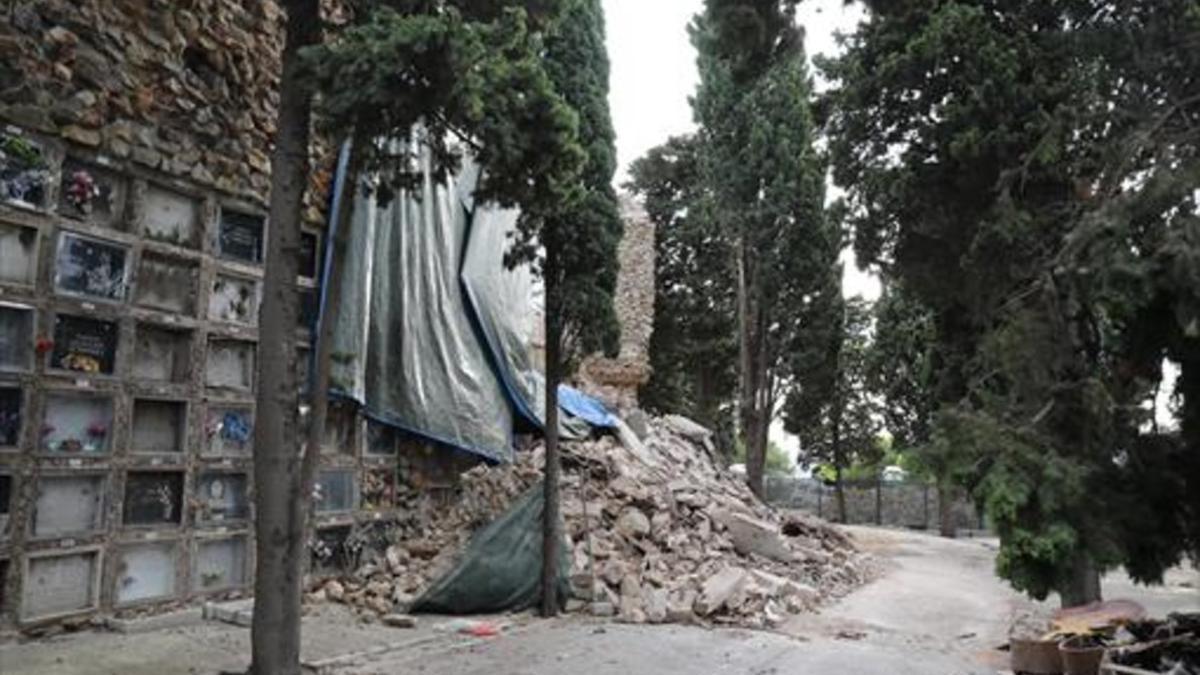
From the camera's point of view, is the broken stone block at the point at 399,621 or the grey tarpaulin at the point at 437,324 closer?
the broken stone block at the point at 399,621

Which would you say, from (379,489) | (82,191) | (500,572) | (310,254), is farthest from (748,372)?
(82,191)

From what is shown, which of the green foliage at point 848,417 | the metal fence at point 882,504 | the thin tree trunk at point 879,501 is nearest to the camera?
the green foliage at point 848,417

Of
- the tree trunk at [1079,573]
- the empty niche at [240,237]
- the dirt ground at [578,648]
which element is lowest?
the dirt ground at [578,648]

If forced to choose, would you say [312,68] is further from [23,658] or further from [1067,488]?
[1067,488]

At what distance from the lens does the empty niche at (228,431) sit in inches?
354

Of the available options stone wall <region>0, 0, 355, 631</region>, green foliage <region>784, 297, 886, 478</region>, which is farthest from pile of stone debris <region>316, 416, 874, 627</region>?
green foliage <region>784, 297, 886, 478</region>

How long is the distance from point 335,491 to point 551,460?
7.38 ft

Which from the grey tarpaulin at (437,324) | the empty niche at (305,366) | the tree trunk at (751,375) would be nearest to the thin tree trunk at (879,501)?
the tree trunk at (751,375)

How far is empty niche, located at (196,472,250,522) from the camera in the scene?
8.88m

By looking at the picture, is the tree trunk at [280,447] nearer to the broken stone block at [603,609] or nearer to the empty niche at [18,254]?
the empty niche at [18,254]

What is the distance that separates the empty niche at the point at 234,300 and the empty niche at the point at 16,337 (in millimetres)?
1764

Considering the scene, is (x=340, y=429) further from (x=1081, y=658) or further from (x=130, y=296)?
(x=1081, y=658)

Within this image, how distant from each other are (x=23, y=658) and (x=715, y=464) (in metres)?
12.4

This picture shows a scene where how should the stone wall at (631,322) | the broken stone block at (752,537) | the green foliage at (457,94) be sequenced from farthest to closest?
1. the stone wall at (631,322)
2. the broken stone block at (752,537)
3. the green foliage at (457,94)
